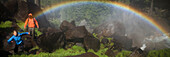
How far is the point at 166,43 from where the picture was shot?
1678 centimetres

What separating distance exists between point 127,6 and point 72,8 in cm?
1816

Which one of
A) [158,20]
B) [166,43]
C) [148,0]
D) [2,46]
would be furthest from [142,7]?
[2,46]

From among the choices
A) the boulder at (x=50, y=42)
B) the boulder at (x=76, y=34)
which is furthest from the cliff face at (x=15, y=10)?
the boulder at (x=50, y=42)

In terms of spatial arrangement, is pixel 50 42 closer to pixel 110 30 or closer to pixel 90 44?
pixel 90 44

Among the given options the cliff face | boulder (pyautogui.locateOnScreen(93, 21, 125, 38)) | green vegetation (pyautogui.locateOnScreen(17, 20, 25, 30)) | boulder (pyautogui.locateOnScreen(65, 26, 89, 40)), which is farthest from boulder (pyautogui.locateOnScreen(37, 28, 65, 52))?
boulder (pyautogui.locateOnScreen(93, 21, 125, 38))

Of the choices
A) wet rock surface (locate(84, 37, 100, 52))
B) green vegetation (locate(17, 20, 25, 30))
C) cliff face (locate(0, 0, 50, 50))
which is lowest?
wet rock surface (locate(84, 37, 100, 52))

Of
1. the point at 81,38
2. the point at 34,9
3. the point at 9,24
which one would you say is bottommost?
the point at 81,38

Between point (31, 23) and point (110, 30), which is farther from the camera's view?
point (110, 30)

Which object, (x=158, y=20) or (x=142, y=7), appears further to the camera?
(x=142, y=7)

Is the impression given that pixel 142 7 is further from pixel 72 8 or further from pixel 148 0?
pixel 72 8

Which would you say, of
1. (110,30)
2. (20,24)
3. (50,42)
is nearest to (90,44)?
(50,42)

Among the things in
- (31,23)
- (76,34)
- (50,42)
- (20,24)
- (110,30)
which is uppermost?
(31,23)

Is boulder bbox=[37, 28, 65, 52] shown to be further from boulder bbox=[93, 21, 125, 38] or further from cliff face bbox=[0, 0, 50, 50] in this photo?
boulder bbox=[93, 21, 125, 38]

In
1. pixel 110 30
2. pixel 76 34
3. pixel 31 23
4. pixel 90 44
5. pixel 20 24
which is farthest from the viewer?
pixel 110 30
